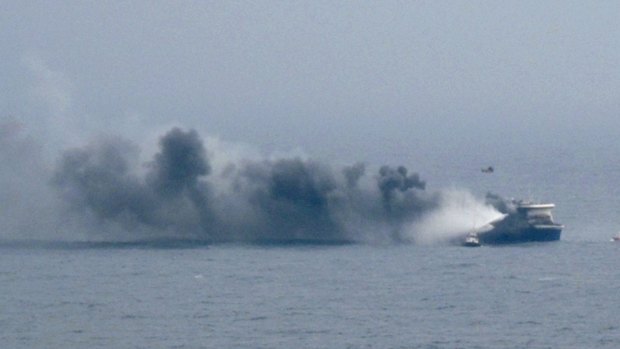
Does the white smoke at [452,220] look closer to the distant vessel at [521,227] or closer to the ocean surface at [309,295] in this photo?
the distant vessel at [521,227]

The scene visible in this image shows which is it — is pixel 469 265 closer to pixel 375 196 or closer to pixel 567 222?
pixel 375 196

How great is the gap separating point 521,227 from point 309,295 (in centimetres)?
3279

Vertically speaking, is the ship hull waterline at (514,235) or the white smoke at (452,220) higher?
the white smoke at (452,220)

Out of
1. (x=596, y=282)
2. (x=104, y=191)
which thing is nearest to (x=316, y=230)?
(x=104, y=191)

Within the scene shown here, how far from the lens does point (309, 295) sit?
12000 cm

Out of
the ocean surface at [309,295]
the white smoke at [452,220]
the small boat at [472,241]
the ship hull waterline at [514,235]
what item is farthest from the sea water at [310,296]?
the white smoke at [452,220]

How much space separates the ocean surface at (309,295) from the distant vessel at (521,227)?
1621 mm

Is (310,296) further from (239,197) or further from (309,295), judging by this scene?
(239,197)

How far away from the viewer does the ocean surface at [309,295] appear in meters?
105

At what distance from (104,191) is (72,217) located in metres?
4.17

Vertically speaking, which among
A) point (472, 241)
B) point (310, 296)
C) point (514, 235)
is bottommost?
point (310, 296)

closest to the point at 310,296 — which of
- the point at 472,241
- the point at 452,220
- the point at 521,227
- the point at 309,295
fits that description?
the point at 309,295

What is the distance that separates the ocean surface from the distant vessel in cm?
162

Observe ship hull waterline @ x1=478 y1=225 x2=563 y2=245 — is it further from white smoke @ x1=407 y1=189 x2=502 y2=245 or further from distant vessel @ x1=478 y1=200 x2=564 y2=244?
white smoke @ x1=407 y1=189 x2=502 y2=245
